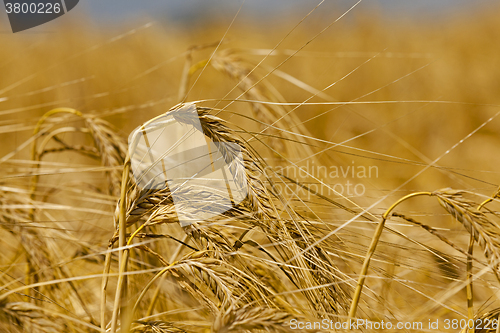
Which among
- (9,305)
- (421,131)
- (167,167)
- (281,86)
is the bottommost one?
(421,131)

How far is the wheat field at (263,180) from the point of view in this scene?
0.37m

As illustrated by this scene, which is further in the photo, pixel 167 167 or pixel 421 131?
pixel 421 131

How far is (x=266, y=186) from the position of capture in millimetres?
385

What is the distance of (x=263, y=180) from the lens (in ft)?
1.22

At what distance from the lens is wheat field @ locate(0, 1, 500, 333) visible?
0.37 m

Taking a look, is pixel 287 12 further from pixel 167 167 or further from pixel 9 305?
pixel 9 305

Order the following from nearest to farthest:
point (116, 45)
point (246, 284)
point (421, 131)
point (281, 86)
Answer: point (246, 284), point (421, 131), point (281, 86), point (116, 45)

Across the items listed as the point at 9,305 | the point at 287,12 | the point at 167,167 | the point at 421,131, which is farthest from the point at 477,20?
the point at 9,305

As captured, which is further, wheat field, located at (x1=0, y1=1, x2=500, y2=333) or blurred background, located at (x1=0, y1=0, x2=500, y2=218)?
blurred background, located at (x1=0, y1=0, x2=500, y2=218)

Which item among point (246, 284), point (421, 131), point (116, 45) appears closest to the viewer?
point (246, 284)

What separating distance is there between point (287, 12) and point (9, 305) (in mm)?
3027

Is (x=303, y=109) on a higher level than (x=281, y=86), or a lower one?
lower

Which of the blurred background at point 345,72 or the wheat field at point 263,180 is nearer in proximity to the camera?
the wheat field at point 263,180

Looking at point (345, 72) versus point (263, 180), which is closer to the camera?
point (263, 180)
